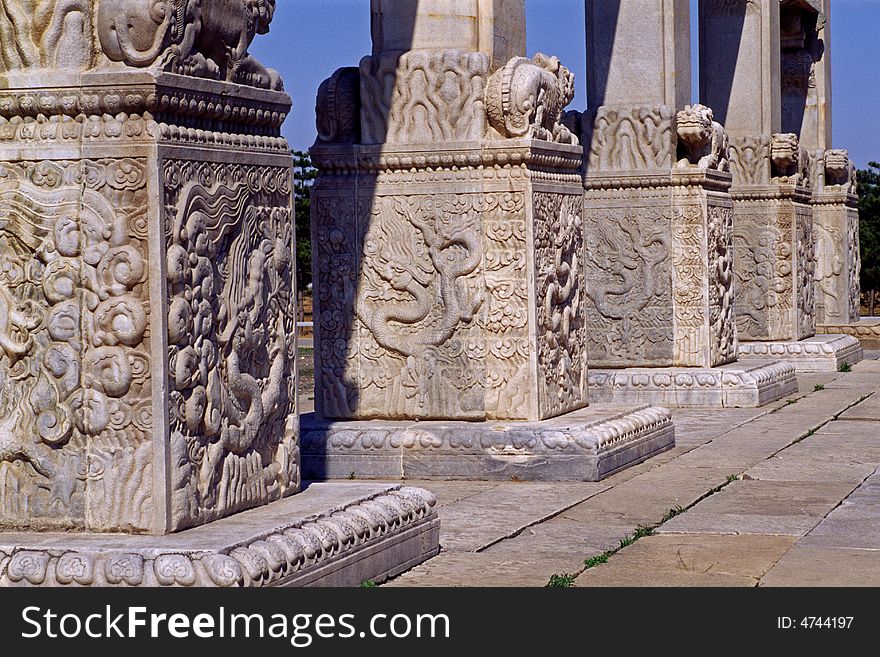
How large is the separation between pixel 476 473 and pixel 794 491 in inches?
57.5

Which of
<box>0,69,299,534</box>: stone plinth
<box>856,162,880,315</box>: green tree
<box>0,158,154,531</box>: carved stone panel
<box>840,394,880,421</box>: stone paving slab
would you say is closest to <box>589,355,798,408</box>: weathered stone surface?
<box>840,394,880,421</box>: stone paving slab

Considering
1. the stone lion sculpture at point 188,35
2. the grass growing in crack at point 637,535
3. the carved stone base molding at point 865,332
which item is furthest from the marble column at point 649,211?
the carved stone base molding at point 865,332

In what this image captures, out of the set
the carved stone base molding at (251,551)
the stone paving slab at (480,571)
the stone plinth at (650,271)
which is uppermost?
the stone plinth at (650,271)

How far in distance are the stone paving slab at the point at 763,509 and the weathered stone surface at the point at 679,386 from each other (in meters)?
3.42

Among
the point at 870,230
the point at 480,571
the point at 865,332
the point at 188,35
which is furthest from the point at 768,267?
the point at 870,230

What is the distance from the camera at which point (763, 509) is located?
20.3 ft

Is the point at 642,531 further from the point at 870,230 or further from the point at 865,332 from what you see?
the point at 870,230

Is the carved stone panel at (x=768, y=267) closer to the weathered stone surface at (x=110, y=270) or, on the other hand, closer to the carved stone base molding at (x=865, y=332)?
the carved stone base molding at (x=865, y=332)

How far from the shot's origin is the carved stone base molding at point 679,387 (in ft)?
34.2

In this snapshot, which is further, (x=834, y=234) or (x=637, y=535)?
(x=834, y=234)

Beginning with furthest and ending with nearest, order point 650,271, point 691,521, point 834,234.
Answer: point 834,234 → point 650,271 → point 691,521

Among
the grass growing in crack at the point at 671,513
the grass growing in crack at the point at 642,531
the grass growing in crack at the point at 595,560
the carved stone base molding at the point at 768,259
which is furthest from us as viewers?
the carved stone base molding at the point at 768,259

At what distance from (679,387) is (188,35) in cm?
677

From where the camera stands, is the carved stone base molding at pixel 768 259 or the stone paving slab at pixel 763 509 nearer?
the stone paving slab at pixel 763 509
